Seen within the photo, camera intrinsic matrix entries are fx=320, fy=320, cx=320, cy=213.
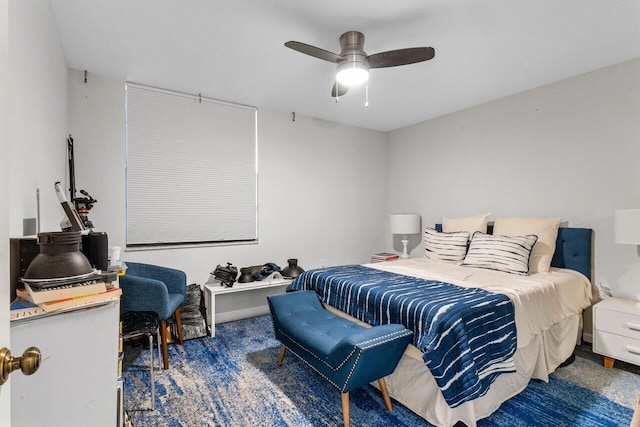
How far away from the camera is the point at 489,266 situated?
9.82 feet

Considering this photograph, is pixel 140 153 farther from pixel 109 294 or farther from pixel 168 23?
pixel 109 294

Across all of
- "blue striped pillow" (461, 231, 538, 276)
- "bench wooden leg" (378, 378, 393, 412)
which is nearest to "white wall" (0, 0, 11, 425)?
"bench wooden leg" (378, 378, 393, 412)

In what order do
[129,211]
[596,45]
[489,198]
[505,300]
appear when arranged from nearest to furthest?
[505,300] < [596,45] < [129,211] < [489,198]

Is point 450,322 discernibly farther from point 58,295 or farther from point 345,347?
point 58,295

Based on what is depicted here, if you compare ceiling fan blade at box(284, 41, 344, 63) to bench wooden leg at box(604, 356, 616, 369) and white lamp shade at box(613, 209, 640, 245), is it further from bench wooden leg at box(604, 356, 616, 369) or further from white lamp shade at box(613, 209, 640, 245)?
bench wooden leg at box(604, 356, 616, 369)

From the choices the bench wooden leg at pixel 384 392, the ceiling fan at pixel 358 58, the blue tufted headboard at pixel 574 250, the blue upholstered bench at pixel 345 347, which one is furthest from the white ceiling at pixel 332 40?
the bench wooden leg at pixel 384 392

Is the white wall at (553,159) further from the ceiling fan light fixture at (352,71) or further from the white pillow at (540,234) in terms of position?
the ceiling fan light fixture at (352,71)

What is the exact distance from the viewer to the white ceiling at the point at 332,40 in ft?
6.72

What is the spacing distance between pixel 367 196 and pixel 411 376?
126 inches

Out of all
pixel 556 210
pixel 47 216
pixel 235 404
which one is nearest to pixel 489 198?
pixel 556 210

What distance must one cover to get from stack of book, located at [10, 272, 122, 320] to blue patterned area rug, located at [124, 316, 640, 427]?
4.15ft

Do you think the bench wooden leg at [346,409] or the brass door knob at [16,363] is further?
the bench wooden leg at [346,409]

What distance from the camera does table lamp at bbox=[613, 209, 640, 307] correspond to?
239cm

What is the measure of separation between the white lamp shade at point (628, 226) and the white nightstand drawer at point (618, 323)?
0.56 m
